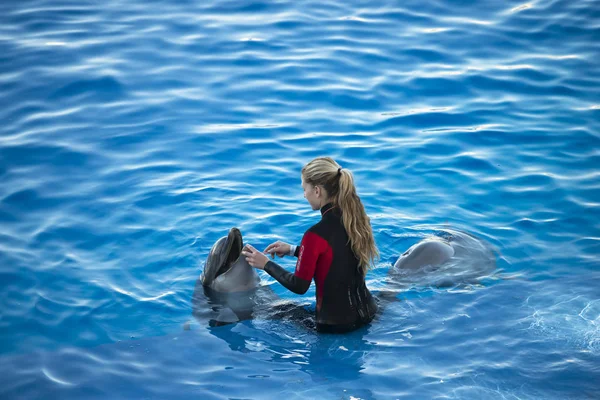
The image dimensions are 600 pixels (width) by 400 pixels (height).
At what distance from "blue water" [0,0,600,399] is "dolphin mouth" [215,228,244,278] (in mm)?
538

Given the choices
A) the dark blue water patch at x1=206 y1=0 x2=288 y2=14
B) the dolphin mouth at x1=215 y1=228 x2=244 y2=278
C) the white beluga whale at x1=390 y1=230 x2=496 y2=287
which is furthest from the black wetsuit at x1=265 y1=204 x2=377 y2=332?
the dark blue water patch at x1=206 y1=0 x2=288 y2=14

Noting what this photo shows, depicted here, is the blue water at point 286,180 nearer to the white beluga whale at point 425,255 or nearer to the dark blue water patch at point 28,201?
the dark blue water patch at point 28,201

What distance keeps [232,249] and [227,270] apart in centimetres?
20

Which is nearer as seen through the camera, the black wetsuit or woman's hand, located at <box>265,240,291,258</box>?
the black wetsuit

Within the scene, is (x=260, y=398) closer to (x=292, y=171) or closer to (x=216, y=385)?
(x=216, y=385)

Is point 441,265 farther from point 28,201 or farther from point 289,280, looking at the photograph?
point 28,201

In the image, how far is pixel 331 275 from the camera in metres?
5.39

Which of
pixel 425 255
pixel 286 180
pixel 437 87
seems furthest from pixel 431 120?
pixel 425 255

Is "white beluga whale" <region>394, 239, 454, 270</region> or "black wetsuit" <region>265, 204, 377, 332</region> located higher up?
"white beluga whale" <region>394, 239, 454, 270</region>

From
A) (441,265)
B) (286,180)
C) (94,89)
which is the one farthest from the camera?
(94,89)

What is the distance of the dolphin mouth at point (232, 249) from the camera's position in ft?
19.1

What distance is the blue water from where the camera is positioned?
5.34 metres

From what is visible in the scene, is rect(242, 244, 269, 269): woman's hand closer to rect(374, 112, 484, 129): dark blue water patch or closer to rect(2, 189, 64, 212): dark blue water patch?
rect(2, 189, 64, 212): dark blue water patch

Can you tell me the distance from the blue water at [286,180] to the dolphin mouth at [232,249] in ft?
1.77
